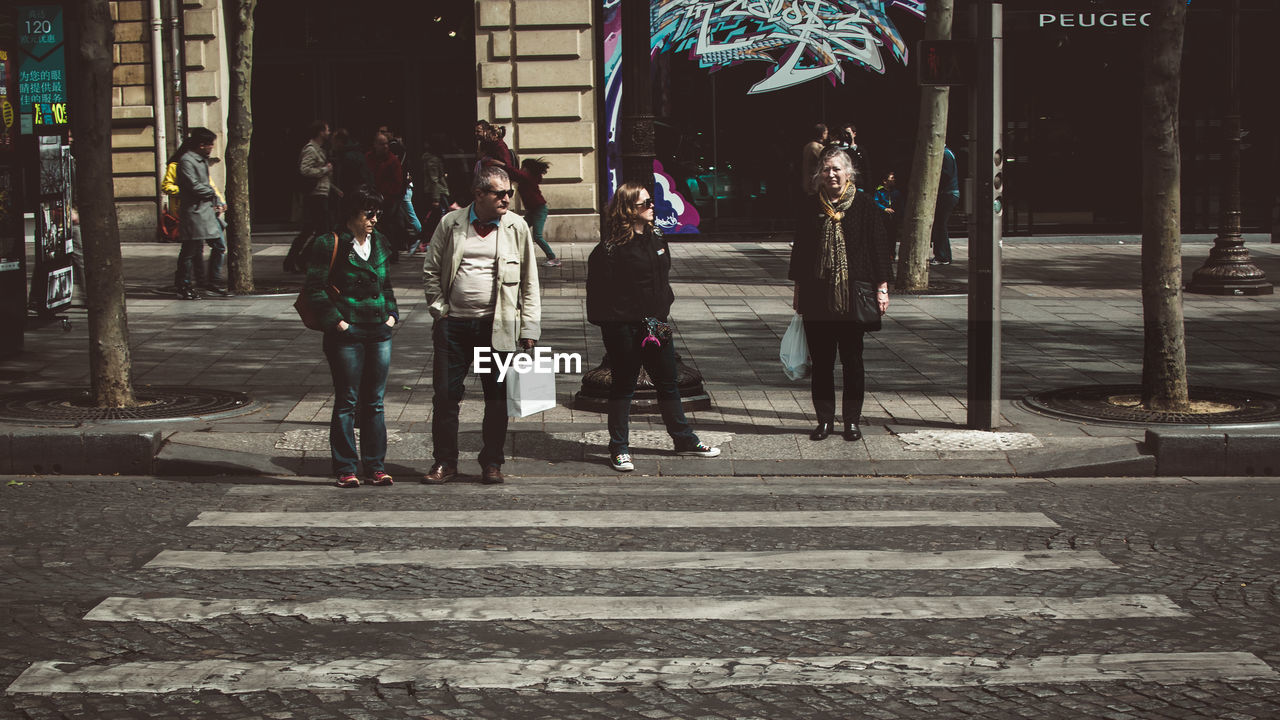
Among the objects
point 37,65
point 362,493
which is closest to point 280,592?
point 362,493

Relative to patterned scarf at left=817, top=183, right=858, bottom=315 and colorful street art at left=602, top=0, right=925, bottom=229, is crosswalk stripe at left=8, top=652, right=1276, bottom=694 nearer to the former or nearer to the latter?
patterned scarf at left=817, top=183, right=858, bottom=315

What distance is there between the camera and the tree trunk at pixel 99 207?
9586 mm

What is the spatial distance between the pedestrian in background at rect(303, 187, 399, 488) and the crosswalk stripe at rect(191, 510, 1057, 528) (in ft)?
2.72

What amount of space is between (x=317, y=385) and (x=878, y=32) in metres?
13.5

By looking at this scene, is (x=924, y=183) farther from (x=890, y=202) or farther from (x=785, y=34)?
(x=785, y=34)

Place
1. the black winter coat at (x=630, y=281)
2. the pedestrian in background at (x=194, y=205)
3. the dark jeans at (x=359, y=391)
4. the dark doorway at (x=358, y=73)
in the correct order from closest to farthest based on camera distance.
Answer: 1. the dark jeans at (x=359, y=391)
2. the black winter coat at (x=630, y=281)
3. the pedestrian in background at (x=194, y=205)
4. the dark doorway at (x=358, y=73)

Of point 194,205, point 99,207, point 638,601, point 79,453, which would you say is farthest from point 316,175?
point 638,601

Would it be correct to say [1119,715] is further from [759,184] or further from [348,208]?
[759,184]

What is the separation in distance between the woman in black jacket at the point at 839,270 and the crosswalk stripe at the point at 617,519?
174 centimetres

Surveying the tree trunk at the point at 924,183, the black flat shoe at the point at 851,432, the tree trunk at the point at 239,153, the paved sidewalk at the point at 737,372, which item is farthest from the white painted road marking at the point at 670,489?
the tree trunk at the point at 239,153

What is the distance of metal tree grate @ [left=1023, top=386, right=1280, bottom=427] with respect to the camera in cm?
927

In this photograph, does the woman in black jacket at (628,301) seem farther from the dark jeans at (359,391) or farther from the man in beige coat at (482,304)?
the dark jeans at (359,391)

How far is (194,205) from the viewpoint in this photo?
15.6m

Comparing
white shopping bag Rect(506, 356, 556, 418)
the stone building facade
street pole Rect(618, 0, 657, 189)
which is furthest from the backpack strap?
the stone building facade
